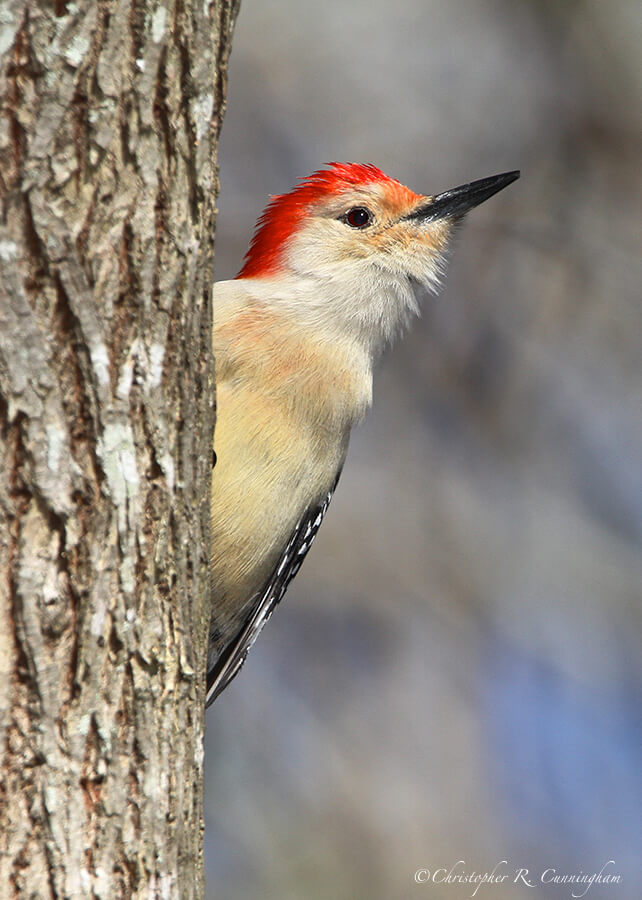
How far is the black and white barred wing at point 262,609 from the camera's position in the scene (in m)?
4.27

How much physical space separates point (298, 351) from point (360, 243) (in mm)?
791

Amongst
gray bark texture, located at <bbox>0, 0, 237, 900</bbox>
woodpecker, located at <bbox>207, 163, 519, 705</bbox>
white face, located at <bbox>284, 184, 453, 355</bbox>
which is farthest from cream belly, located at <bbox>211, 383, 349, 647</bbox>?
gray bark texture, located at <bbox>0, 0, 237, 900</bbox>

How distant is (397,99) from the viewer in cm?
780

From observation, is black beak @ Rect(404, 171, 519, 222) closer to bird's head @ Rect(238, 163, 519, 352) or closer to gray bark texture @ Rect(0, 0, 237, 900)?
bird's head @ Rect(238, 163, 519, 352)

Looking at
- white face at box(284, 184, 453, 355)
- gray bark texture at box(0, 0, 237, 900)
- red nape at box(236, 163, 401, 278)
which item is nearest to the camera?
gray bark texture at box(0, 0, 237, 900)

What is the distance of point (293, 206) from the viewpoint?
4660 millimetres

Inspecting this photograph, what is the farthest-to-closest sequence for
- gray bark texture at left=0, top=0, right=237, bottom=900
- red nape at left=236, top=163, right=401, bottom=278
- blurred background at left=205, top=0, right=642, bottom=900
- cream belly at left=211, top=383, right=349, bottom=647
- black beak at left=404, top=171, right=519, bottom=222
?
1. blurred background at left=205, top=0, right=642, bottom=900
2. black beak at left=404, top=171, right=519, bottom=222
3. red nape at left=236, top=163, right=401, bottom=278
4. cream belly at left=211, top=383, right=349, bottom=647
5. gray bark texture at left=0, top=0, right=237, bottom=900

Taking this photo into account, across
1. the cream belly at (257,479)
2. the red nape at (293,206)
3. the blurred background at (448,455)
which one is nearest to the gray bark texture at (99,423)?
the cream belly at (257,479)

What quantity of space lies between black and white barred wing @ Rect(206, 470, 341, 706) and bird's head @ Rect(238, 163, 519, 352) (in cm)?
70

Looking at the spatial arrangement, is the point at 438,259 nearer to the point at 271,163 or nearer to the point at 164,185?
the point at 164,185

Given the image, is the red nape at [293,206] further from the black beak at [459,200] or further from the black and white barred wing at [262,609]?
the black and white barred wing at [262,609]

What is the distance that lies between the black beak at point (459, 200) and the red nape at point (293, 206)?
0.19m

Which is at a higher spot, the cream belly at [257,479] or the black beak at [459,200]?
the black beak at [459,200]

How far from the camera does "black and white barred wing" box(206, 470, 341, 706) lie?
4273 millimetres
